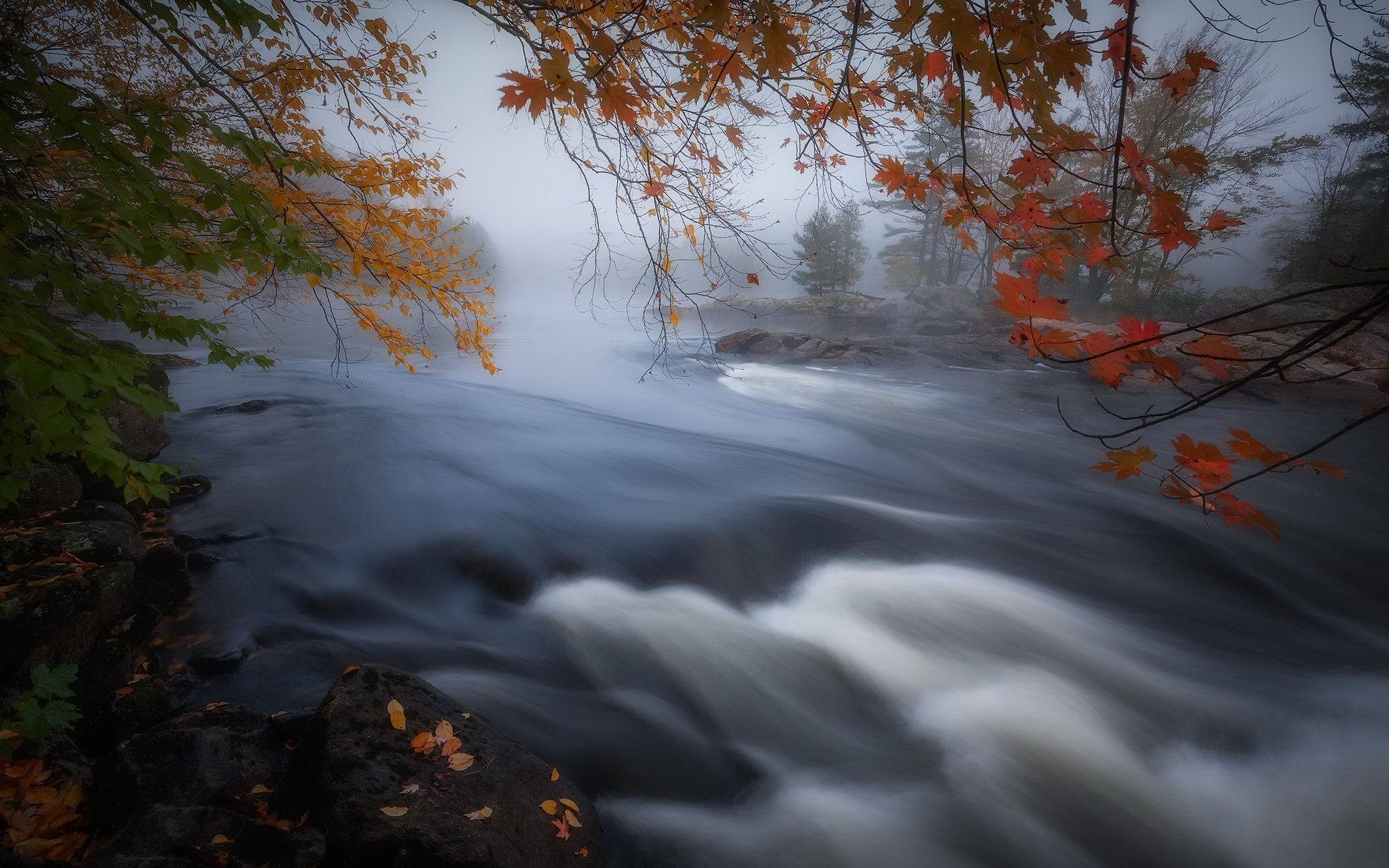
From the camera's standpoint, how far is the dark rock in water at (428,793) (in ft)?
6.64

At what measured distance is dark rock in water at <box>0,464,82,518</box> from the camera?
3.87 m

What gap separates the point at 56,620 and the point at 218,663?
2.82ft

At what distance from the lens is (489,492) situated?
6781 millimetres

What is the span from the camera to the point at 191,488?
5648 mm

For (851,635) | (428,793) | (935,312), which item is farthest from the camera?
(935,312)

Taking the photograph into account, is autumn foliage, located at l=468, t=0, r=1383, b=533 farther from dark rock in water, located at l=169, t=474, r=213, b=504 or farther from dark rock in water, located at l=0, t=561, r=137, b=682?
dark rock in water, located at l=169, t=474, r=213, b=504

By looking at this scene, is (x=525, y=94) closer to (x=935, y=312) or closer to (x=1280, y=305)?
(x=1280, y=305)

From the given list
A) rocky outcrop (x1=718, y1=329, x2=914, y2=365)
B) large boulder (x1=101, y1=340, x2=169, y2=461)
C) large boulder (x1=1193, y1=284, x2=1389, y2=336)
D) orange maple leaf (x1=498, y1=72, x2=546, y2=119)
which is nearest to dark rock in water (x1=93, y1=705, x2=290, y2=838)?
Answer: orange maple leaf (x1=498, y1=72, x2=546, y2=119)

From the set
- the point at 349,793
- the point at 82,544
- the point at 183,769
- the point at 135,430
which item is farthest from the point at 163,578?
the point at 349,793

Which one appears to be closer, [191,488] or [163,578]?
[163,578]

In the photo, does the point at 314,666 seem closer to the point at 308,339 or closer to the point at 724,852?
the point at 724,852

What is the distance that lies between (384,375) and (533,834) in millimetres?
13397

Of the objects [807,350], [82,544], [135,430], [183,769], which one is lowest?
[183,769]

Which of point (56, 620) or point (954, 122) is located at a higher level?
point (954, 122)
